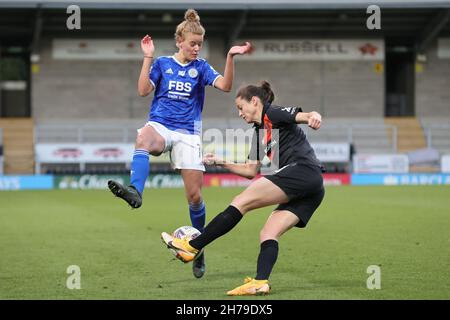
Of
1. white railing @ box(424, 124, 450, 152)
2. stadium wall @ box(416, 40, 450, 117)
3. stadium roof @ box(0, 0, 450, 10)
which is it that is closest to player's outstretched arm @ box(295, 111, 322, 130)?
stadium roof @ box(0, 0, 450, 10)

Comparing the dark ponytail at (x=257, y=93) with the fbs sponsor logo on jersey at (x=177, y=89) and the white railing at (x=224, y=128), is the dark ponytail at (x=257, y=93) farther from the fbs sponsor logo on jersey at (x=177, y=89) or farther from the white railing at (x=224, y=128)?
the white railing at (x=224, y=128)

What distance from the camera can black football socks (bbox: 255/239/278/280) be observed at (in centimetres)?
823

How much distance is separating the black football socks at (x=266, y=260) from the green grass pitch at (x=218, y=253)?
0.79 feet

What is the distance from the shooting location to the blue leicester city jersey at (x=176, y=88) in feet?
32.2

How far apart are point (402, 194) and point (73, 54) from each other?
48.6 ft

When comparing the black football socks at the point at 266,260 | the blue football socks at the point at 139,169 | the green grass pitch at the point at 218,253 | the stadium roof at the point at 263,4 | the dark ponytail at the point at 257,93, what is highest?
the stadium roof at the point at 263,4

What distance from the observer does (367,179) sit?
2994 centimetres

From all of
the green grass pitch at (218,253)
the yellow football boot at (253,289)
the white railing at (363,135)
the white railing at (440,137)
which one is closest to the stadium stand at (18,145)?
the green grass pitch at (218,253)

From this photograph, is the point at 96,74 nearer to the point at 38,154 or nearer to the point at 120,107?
the point at 120,107

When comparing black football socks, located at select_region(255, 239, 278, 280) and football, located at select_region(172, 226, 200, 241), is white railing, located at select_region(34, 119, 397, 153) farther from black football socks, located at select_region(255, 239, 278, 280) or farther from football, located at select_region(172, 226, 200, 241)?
black football socks, located at select_region(255, 239, 278, 280)

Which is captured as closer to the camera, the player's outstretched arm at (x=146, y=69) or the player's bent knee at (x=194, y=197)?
the player's outstretched arm at (x=146, y=69)

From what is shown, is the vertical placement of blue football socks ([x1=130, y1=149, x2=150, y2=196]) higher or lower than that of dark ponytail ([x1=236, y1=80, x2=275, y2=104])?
lower

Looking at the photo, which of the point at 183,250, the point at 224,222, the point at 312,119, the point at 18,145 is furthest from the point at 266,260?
the point at 18,145

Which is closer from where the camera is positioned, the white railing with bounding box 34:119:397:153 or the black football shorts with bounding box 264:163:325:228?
the black football shorts with bounding box 264:163:325:228
